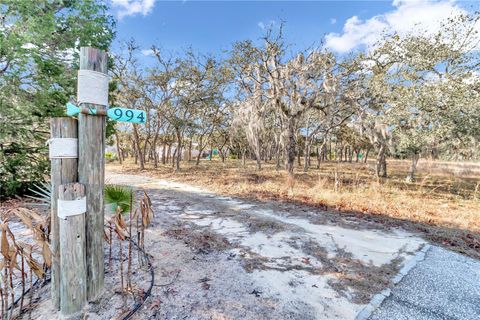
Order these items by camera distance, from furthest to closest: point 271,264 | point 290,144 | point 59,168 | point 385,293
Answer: point 290,144
point 271,264
point 385,293
point 59,168

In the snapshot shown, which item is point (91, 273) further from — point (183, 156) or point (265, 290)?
point (183, 156)

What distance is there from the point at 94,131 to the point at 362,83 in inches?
381

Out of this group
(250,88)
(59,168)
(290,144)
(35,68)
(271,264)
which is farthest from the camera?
(250,88)

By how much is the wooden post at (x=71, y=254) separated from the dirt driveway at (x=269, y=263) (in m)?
0.44

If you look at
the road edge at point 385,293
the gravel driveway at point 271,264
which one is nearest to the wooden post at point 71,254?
the gravel driveway at point 271,264

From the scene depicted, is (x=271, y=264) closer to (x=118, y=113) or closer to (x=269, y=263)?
(x=269, y=263)

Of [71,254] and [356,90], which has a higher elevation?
[356,90]

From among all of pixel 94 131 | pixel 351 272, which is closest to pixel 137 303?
pixel 94 131

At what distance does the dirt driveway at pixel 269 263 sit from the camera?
65.1 inches

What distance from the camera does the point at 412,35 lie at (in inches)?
304

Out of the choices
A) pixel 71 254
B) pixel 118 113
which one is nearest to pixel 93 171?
pixel 118 113

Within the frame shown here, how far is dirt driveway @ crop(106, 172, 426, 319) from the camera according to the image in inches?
65.1

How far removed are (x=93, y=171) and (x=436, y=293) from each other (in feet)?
9.31

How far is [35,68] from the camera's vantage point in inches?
152
